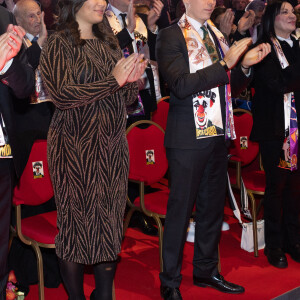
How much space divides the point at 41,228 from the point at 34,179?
283mm

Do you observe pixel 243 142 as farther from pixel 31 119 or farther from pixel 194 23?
pixel 31 119

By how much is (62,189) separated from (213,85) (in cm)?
98

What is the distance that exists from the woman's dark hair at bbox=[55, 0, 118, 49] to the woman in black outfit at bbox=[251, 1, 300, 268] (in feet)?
4.58

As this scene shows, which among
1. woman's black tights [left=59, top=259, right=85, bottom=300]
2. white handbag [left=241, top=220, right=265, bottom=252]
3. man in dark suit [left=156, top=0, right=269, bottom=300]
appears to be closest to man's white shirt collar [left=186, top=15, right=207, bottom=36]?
man in dark suit [left=156, top=0, right=269, bottom=300]

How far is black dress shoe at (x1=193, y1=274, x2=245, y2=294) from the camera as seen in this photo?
3.28 metres

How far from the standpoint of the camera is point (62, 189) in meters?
2.54

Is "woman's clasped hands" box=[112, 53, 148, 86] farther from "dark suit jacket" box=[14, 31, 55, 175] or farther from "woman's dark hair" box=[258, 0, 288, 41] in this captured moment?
"woman's dark hair" box=[258, 0, 288, 41]

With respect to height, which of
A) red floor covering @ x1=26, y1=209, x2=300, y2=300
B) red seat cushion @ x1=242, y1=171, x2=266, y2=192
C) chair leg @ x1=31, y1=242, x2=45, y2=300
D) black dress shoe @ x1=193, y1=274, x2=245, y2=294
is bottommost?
red floor covering @ x1=26, y1=209, x2=300, y2=300

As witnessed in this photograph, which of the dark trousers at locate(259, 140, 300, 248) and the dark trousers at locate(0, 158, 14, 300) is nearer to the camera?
the dark trousers at locate(0, 158, 14, 300)

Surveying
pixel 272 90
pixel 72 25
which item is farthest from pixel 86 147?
pixel 272 90

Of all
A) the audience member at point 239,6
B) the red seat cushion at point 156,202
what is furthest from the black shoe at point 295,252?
the audience member at point 239,6

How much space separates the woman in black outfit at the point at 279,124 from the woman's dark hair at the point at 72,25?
1.40 metres

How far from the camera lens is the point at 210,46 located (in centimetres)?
307

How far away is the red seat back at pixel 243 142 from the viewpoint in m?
4.07
